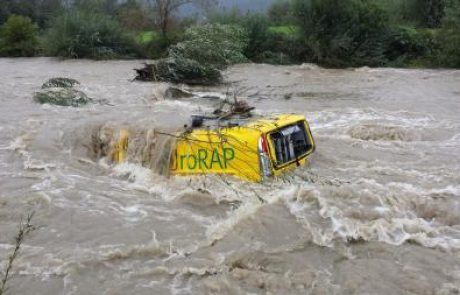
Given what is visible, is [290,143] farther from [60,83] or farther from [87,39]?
[87,39]

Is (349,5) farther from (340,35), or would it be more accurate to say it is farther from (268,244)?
(268,244)

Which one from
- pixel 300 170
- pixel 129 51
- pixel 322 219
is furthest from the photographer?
pixel 129 51

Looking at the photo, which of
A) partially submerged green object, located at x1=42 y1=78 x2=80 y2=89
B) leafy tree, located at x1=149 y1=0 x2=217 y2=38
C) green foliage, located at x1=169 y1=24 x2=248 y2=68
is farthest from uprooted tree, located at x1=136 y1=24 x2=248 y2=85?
leafy tree, located at x1=149 y1=0 x2=217 y2=38

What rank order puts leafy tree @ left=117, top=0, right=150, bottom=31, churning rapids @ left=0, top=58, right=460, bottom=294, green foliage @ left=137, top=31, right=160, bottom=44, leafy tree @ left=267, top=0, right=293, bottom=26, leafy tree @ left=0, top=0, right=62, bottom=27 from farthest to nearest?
leafy tree @ left=0, top=0, right=62, bottom=27
leafy tree @ left=117, top=0, right=150, bottom=31
leafy tree @ left=267, top=0, right=293, bottom=26
green foliage @ left=137, top=31, right=160, bottom=44
churning rapids @ left=0, top=58, right=460, bottom=294

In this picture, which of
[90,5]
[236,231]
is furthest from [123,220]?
[90,5]

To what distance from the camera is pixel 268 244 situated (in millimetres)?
6453

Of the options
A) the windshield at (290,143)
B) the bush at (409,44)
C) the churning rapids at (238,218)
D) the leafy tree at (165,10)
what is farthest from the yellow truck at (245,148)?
the leafy tree at (165,10)

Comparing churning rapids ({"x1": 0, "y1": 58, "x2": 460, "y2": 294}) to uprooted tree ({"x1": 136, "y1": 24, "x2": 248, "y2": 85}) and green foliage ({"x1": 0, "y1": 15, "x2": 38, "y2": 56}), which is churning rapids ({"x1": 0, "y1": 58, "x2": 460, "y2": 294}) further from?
green foliage ({"x1": 0, "y1": 15, "x2": 38, "y2": 56})

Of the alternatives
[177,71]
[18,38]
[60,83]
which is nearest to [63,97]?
[60,83]

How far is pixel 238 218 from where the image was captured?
713 cm

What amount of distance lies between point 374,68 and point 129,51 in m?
14.4

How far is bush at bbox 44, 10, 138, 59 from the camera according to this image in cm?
3059

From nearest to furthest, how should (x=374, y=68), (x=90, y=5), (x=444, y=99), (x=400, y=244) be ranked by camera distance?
(x=400, y=244)
(x=444, y=99)
(x=374, y=68)
(x=90, y=5)

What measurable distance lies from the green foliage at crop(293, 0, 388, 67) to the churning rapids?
15425mm
